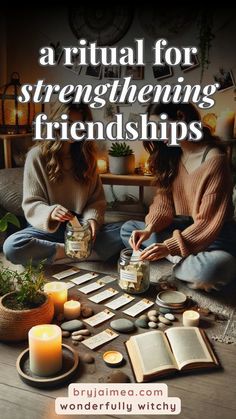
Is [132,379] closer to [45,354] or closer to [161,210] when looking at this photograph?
[45,354]

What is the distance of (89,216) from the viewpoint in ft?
4.54

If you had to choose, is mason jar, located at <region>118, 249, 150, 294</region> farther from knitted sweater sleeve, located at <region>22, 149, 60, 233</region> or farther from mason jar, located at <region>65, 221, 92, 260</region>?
knitted sweater sleeve, located at <region>22, 149, 60, 233</region>

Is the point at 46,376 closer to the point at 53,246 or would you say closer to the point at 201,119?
the point at 53,246

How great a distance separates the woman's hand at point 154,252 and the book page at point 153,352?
0.30 m

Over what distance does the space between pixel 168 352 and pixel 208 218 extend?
1.46ft

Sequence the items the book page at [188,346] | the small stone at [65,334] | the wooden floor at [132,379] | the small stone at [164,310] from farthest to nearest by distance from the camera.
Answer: the small stone at [164,310]
the small stone at [65,334]
the book page at [188,346]
the wooden floor at [132,379]

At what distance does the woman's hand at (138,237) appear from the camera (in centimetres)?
130

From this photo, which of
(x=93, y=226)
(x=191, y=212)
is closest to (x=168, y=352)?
(x=191, y=212)

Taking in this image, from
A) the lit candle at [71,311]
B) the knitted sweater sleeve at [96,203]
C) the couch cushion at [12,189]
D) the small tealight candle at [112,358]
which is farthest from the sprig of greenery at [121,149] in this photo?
the small tealight candle at [112,358]

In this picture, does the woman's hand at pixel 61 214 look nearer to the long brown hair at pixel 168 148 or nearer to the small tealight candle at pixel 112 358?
the long brown hair at pixel 168 148

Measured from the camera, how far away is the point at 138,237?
131 centimetres

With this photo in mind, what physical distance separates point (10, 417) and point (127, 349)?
0.30 m

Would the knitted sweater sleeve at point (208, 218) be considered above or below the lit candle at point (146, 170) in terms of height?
below

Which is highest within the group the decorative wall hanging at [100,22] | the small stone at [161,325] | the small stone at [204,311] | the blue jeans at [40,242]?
the decorative wall hanging at [100,22]
